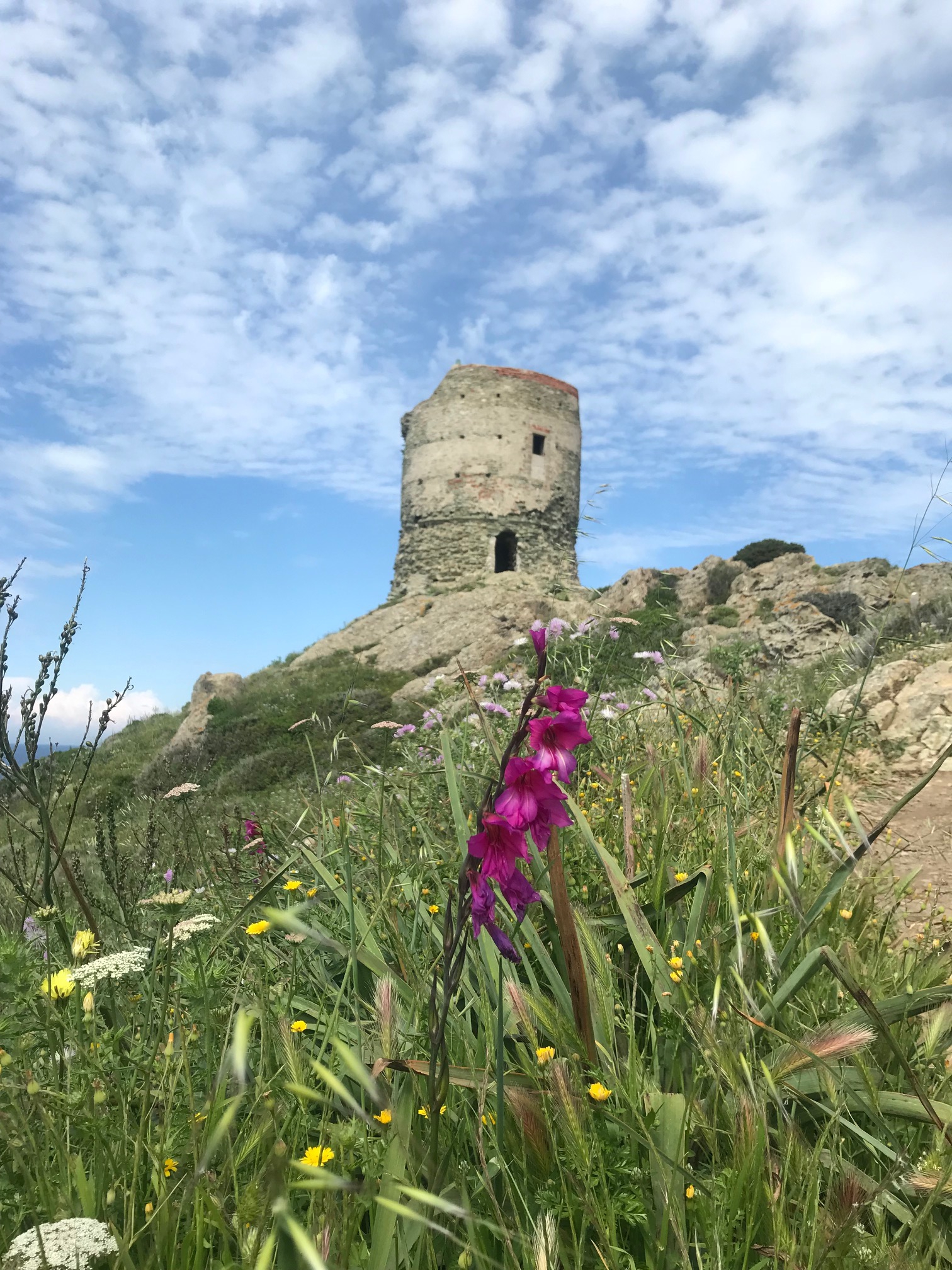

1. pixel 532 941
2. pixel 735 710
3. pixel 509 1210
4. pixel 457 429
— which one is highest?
pixel 457 429

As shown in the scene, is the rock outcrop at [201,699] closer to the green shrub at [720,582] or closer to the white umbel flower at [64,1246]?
the green shrub at [720,582]

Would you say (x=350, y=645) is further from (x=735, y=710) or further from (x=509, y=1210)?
(x=509, y=1210)

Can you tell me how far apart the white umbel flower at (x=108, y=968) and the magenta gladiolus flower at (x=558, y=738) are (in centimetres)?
107

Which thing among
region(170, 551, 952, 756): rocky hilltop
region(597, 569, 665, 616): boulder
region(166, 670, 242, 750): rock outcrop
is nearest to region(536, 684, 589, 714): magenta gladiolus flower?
region(170, 551, 952, 756): rocky hilltop

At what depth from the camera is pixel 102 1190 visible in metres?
1.34

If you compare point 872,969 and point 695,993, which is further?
point 872,969

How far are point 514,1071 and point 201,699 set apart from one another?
72.9 ft

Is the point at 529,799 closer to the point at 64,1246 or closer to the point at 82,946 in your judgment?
the point at 64,1246

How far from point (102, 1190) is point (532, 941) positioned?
920mm

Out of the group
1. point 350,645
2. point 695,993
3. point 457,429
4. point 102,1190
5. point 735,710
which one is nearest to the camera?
point 102,1190

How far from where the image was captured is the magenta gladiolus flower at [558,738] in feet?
3.77

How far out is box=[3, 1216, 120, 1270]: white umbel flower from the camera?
1.06 m

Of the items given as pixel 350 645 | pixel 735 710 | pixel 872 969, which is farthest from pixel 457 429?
pixel 872 969

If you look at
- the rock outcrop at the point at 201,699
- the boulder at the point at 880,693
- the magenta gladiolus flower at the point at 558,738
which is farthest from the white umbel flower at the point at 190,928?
the rock outcrop at the point at 201,699
